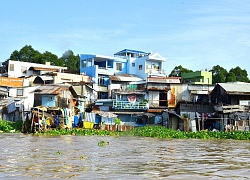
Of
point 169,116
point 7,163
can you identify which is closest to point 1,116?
point 169,116

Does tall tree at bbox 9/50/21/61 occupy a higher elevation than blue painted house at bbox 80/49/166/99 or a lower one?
higher

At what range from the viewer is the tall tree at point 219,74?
2224 inches

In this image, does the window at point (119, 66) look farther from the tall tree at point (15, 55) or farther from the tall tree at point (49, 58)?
the tall tree at point (15, 55)

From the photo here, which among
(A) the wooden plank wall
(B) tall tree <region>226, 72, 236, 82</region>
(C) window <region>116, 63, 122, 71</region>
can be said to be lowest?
(A) the wooden plank wall

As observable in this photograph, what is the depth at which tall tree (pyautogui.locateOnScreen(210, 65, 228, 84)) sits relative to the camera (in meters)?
56.5

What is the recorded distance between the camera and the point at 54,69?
48938 mm

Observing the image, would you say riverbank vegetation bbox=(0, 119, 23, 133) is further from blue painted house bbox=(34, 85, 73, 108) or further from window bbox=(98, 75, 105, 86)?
window bbox=(98, 75, 105, 86)

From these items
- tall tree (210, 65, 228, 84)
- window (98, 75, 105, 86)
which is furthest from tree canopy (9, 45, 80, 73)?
tall tree (210, 65, 228, 84)

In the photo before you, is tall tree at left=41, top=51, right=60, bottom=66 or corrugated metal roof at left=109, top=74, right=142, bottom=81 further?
tall tree at left=41, top=51, right=60, bottom=66

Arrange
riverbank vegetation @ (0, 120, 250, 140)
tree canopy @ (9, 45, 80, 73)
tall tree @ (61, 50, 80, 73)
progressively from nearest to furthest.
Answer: riverbank vegetation @ (0, 120, 250, 140), tree canopy @ (9, 45, 80, 73), tall tree @ (61, 50, 80, 73)

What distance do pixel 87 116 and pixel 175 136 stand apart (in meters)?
12.9

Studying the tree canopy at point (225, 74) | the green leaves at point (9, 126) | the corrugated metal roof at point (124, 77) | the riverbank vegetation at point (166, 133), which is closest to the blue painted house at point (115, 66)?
the corrugated metal roof at point (124, 77)

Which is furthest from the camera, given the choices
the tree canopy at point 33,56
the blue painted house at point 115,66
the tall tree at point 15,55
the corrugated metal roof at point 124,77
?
the tall tree at point 15,55

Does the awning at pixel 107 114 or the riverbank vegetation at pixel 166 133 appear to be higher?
the awning at pixel 107 114
